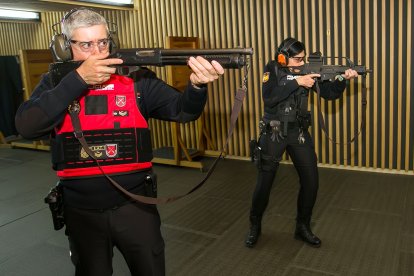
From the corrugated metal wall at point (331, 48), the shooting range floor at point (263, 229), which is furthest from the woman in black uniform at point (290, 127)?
the corrugated metal wall at point (331, 48)

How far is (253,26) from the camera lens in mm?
5840

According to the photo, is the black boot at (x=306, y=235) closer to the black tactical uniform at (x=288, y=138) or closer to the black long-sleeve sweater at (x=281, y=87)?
the black tactical uniform at (x=288, y=138)

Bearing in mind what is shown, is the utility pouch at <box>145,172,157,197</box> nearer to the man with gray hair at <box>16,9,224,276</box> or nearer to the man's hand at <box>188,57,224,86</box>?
the man with gray hair at <box>16,9,224,276</box>

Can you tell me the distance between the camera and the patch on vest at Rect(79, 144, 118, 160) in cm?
165

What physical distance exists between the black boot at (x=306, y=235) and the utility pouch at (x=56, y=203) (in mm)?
2168

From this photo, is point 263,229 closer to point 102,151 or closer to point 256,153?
point 256,153

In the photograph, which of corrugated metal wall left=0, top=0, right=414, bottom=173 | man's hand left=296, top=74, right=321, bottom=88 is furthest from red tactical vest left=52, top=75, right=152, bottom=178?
corrugated metal wall left=0, top=0, right=414, bottom=173

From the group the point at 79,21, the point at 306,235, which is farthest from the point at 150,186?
the point at 306,235

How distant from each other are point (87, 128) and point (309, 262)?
217 centimetres

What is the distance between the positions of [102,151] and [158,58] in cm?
48

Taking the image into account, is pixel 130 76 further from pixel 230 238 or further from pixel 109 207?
pixel 230 238

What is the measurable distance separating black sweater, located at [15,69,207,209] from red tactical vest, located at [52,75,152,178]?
0.15 feet

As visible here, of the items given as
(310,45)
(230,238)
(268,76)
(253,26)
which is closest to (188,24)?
(253,26)

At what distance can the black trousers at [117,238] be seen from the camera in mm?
1664
